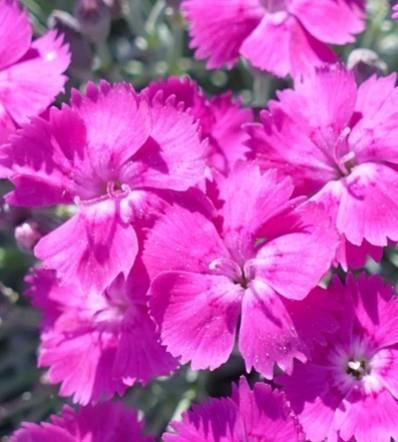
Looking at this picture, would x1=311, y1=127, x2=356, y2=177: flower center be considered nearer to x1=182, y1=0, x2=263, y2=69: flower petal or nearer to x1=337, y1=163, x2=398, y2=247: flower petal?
x1=337, y1=163, x2=398, y2=247: flower petal

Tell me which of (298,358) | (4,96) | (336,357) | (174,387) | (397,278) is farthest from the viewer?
→ (397,278)

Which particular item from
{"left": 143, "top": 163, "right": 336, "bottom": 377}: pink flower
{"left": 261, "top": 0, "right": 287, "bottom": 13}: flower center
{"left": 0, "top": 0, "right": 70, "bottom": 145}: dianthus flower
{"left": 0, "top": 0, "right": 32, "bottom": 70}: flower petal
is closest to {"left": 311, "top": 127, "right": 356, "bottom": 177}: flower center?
{"left": 143, "top": 163, "right": 336, "bottom": 377}: pink flower

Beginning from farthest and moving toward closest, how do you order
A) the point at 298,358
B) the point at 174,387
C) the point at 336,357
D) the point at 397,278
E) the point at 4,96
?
the point at 397,278 → the point at 174,387 → the point at 4,96 → the point at 336,357 → the point at 298,358

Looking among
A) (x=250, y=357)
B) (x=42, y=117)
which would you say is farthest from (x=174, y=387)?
(x=42, y=117)

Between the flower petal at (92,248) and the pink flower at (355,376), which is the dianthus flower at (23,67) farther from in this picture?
the pink flower at (355,376)

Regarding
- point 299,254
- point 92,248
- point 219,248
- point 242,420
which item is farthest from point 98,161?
point 242,420

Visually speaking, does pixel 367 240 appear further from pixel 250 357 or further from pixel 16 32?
pixel 16 32

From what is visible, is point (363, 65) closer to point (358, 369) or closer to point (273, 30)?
→ point (273, 30)
